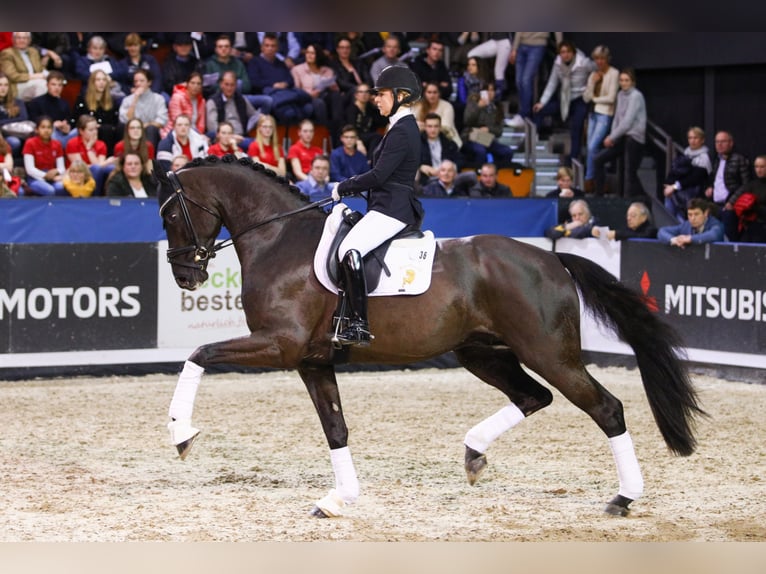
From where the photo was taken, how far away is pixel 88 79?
13305 mm

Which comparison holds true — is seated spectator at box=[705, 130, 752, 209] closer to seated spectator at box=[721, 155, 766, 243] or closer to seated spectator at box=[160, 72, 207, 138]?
seated spectator at box=[721, 155, 766, 243]

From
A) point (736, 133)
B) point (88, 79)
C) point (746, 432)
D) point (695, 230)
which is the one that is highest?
point (88, 79)

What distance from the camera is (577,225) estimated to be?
1243 centimetres

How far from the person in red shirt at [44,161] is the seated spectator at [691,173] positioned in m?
8.09

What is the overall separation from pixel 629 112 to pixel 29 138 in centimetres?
837

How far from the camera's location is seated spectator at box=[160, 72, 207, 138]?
43.0 ft

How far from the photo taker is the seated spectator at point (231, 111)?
Answer: 1333cm

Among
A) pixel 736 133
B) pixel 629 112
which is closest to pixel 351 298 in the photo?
pixel 629 112

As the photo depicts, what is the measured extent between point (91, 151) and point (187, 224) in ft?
22.1

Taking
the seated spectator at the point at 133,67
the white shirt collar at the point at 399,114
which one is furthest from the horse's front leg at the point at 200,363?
the seated spectator at the point at 133,67

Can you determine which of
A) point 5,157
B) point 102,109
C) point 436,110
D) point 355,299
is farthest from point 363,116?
point 355,299

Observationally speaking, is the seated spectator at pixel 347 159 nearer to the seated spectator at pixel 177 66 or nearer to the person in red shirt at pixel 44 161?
the seated spectator at pixel 177 66
